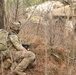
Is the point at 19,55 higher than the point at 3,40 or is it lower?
lower

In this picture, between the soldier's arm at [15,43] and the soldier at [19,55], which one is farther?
the soldier's arm at [15,43]

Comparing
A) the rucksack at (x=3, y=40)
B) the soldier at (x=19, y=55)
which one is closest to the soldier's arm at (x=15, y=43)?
the soldier at (x=19, y=55)

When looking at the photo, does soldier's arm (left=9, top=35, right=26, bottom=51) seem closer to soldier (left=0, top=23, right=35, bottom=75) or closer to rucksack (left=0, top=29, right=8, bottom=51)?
soldier (left=0, top=23, right=35, bottom=75)

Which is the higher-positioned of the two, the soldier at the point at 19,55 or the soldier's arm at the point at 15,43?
the soldier's arm at the point at 15,43

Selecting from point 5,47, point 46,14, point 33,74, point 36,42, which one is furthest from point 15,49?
point 46,14

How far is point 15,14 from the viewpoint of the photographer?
24.1ft

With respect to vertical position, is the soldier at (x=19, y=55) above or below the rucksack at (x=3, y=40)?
below

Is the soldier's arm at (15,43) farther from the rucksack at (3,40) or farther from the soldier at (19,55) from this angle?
the rucksack at (3,40)

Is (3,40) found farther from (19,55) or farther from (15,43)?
(19,55)

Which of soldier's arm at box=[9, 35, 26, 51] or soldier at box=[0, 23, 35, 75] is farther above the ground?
soldier's arm at box=[9, 35, 26, 51]

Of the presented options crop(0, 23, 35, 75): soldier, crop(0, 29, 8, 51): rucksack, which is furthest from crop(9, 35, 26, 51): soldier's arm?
crop(0, 29, 8, 51): rucksack

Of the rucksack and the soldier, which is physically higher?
the rucksack

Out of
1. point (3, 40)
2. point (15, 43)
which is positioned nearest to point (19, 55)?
point (15, 43)

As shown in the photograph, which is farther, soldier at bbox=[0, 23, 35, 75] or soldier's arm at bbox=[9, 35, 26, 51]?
soldier's arm at bbox=[9, 35, 26, 51]
